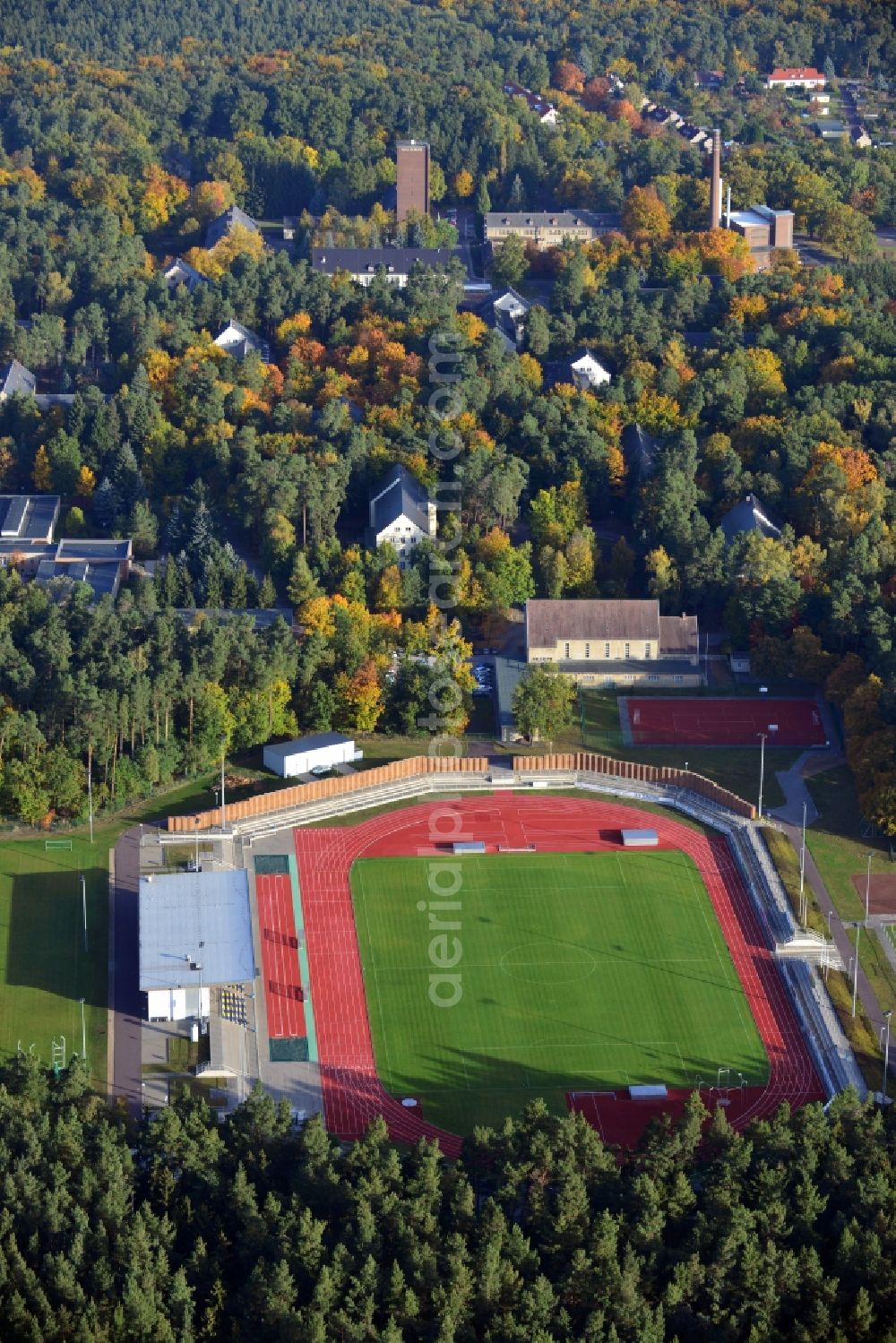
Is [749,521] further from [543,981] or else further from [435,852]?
[543,981]

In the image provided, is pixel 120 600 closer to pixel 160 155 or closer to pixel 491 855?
pixel 491 855

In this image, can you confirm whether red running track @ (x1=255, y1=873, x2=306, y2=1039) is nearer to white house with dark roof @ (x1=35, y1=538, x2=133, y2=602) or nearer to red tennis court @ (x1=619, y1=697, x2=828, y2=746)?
red tennis court @ (x1=619, y1=697, x2=828, y2=746)

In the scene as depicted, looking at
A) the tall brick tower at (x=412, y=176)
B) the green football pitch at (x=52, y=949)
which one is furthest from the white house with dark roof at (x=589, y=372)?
the green football pitch at (x=52, y=949)

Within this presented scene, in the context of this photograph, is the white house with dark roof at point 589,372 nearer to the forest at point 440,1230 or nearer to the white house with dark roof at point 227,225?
the white house with dark roof at point 227,225

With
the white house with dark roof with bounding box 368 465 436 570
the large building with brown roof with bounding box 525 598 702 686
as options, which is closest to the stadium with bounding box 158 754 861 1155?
the large building with brown roof with bounding box 525 598 702 686

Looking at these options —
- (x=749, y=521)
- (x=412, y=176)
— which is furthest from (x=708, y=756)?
(x=412, y=176)
